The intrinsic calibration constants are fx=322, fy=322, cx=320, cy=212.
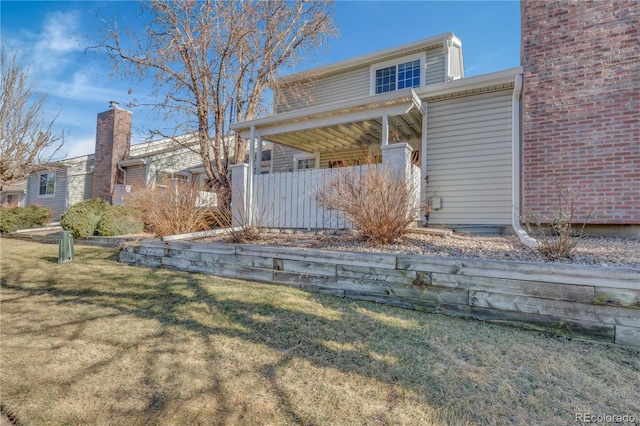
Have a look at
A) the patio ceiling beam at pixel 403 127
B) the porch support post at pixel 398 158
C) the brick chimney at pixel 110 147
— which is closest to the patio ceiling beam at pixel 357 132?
the patio ceiling beam at pixel 403 127

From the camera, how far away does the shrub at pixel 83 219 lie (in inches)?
334

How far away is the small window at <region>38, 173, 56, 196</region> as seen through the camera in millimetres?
16950

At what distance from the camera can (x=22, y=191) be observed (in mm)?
20469

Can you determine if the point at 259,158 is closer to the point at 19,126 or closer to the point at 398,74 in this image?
the point at 398,74

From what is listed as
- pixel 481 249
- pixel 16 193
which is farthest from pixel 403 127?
pixel 16 193

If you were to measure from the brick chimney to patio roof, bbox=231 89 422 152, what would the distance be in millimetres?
9956

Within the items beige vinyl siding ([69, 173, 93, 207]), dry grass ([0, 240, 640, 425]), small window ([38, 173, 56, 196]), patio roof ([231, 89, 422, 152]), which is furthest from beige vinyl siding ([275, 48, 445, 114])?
small window ([38, 173, 56, 196])

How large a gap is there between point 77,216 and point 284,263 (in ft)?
25.3

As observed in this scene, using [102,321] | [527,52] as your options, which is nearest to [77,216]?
[102,321]

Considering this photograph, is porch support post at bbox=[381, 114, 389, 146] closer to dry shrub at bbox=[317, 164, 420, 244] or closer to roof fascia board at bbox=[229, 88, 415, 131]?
roof fascia board at bbox=[229, 88, 415, 131]

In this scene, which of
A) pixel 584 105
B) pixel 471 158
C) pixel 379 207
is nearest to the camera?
pixel 379 207

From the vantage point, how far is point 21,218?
1192 cm

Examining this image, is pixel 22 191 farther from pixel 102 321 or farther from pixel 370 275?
pixel 370 275

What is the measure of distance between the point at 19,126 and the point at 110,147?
14.6 feet
